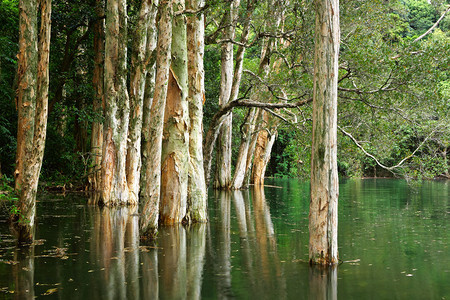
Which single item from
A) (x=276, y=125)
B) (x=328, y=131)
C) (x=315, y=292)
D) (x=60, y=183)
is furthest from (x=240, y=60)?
(x=315, y=292)

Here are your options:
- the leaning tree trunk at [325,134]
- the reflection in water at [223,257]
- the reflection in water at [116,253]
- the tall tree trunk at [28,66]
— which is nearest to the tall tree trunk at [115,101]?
the reflection in water at [116,253]

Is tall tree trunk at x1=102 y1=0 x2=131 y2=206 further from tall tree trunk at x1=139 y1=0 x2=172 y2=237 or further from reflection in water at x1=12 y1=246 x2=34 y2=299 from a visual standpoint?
reflection in water at x1=12 y1=246 x2=34 y2=299

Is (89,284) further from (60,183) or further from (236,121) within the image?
(236,121)

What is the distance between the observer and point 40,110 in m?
10.1

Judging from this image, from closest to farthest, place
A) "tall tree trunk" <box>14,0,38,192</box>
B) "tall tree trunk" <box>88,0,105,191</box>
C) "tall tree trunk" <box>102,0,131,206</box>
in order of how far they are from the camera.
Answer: "tall tree trunk" <box>14,0,38,192</box>, "tall tree trunk" <box>102,0,131,206</box>, "tall tree trunk" <box>88,0,105,191</box>

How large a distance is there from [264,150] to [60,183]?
48.9ft

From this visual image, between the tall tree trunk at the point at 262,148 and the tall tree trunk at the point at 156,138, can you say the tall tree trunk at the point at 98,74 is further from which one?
the tall tree trunk at the point at 262,148

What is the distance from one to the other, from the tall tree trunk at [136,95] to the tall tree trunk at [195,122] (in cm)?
311

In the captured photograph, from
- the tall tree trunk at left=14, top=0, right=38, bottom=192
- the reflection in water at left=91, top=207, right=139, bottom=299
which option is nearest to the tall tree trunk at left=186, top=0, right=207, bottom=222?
the reflection in water at left=91, top=207, right=139, bottom=299

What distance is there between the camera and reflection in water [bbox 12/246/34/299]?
20.6 feet

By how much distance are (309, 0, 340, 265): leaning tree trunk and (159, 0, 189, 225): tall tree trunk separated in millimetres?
5044

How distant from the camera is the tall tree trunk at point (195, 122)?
12.7 m

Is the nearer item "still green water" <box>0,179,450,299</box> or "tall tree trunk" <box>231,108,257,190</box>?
"still green water" <box>0,179,450,299</box>

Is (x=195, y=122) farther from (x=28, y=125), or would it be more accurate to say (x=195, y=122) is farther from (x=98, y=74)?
(x=98, y=74)
